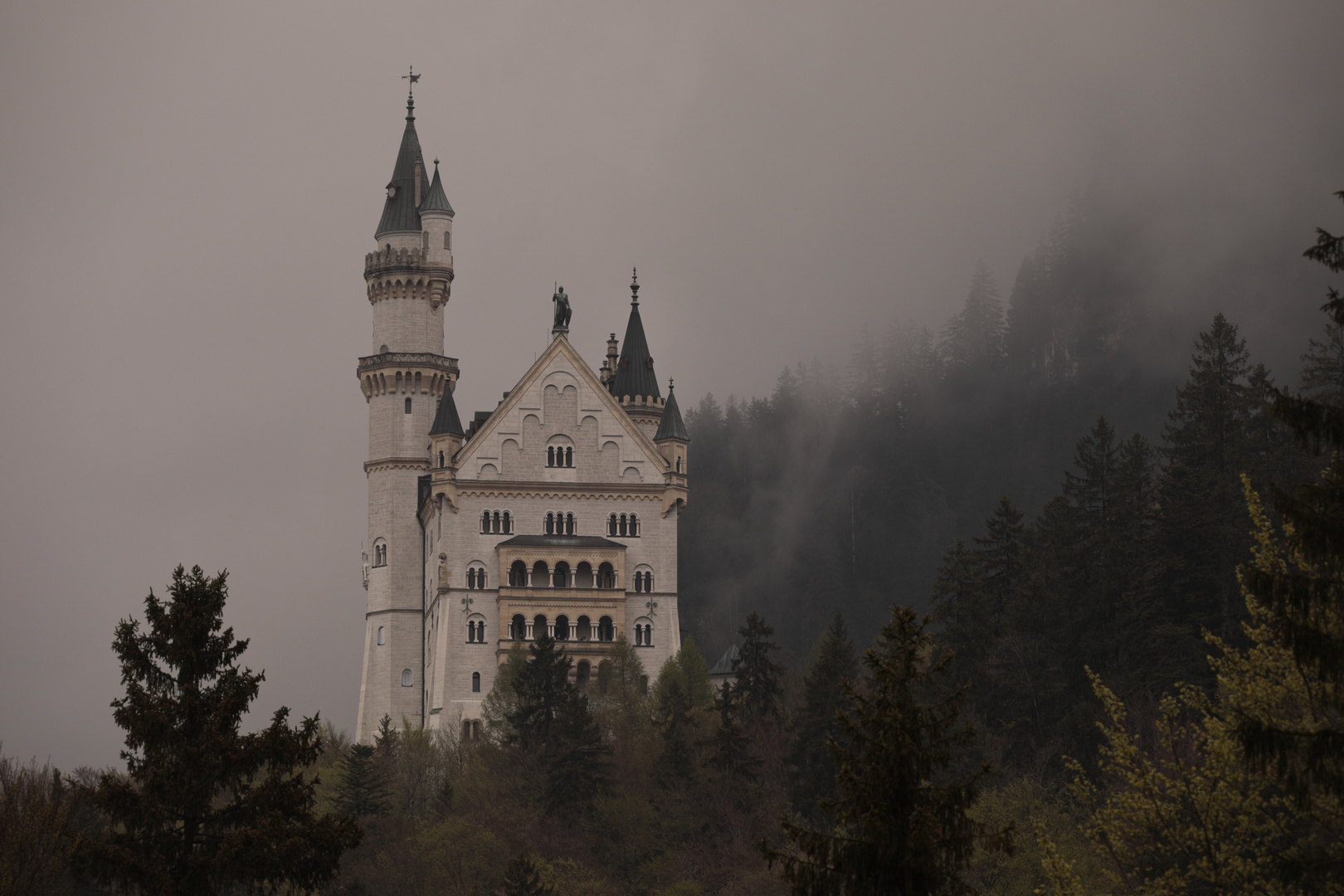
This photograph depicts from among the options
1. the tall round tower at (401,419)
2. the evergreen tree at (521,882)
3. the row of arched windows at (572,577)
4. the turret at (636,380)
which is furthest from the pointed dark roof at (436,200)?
the evergreen tree at (521,882)

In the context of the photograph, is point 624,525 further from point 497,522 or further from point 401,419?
point 401,419

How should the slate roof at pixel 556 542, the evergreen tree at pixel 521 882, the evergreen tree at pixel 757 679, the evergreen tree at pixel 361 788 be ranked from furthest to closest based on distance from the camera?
1. the slate roof at pixel 556 542
2. the evergreen tree at pixel 757 679
3. the evergreen tree at pixel 361 788
4. the evergreen tree at pixel 521 882

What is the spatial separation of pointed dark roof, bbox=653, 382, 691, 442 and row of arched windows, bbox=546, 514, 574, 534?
23.3ft

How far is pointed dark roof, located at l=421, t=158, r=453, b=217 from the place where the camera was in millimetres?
108562

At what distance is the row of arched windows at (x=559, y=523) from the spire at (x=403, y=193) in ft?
70.7

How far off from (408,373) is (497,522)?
1356 centimetres

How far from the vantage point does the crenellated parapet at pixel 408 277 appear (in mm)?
107250

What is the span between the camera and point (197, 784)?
3266 cm

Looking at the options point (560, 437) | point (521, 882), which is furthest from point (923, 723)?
point (560, 437)

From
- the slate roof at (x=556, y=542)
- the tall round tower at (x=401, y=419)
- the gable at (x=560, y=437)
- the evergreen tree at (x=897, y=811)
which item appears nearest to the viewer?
the evergreen tree at (x=897, y=811)

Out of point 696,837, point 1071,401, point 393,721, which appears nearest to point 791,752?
point 696,837

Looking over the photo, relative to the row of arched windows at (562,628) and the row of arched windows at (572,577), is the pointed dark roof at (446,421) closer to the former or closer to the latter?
the row of arched windows at (572,577)

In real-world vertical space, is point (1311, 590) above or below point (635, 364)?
below

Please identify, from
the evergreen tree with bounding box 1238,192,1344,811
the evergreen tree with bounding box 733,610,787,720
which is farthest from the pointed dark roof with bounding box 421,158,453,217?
the evergreen tree with bounding box 1238,192,1344,811
